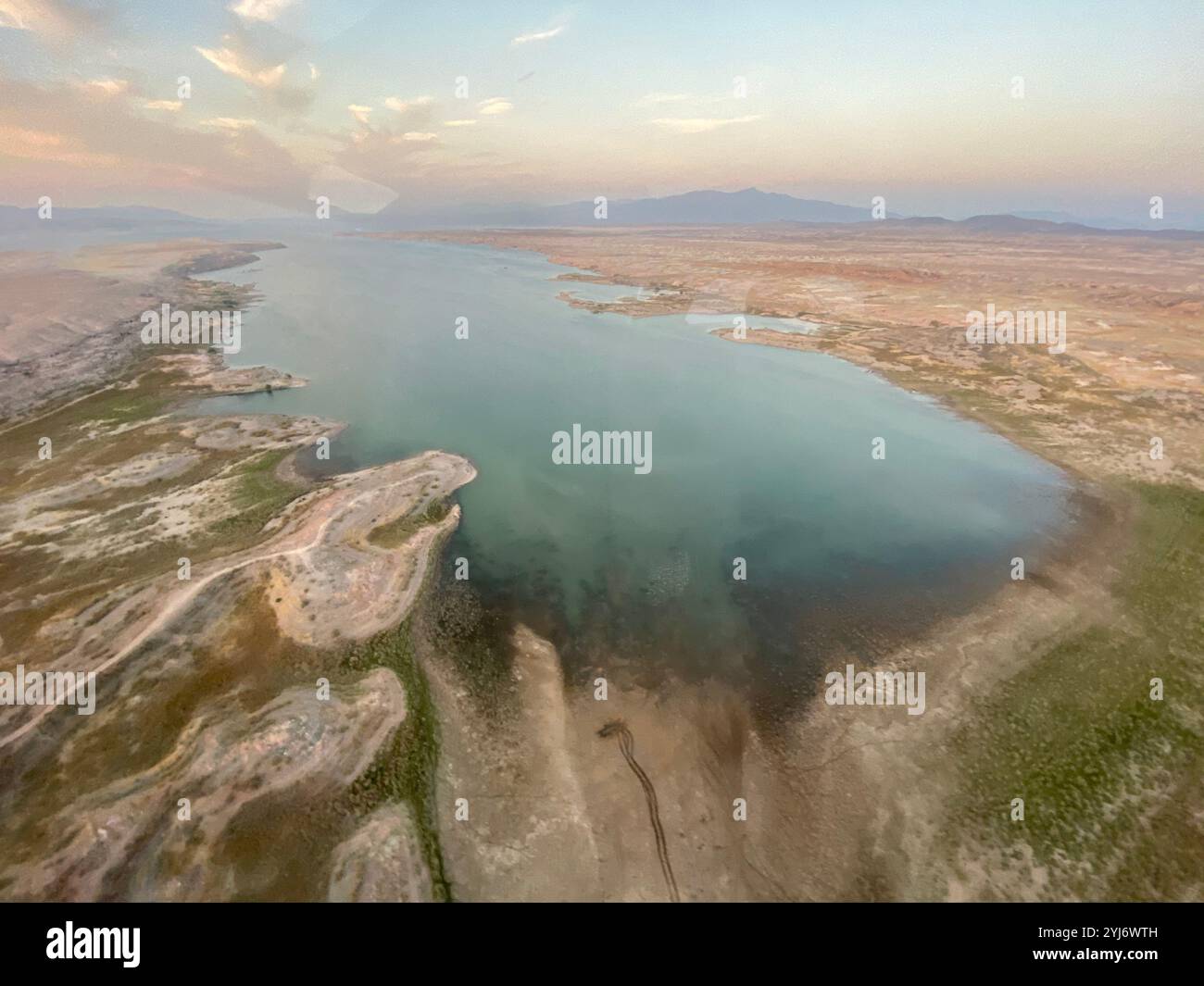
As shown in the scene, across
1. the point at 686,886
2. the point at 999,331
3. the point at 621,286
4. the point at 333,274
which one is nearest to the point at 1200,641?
the point at 686,886

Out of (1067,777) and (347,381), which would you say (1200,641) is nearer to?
(1067,777)

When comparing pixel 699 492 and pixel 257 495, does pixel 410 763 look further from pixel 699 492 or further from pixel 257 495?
pixel 699 492

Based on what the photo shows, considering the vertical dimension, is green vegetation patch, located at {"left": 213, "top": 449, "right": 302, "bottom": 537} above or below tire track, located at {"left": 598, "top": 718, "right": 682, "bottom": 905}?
above

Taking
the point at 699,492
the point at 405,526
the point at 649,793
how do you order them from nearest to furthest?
the point at 649,793
the point at 405,526
the point at 699,492

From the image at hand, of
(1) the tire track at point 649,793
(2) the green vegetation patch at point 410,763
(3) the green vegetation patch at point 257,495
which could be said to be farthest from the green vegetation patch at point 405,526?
(1) the tire track at point 649,793

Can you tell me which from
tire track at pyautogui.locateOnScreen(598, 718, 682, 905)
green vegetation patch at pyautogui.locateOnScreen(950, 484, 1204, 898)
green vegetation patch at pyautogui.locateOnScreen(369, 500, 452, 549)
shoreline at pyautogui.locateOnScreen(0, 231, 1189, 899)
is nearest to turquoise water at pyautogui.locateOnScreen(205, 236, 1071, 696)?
green vegetation patch at pyautogui.locateOnScreen(369, 500, 452, 549)

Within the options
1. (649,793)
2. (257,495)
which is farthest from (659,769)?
(257,495)

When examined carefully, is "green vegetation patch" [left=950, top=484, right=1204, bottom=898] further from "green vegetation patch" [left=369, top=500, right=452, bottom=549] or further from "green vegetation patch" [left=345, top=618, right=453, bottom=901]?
"green vegetation patch" [left=369, top=500, right=452, bottom=549]

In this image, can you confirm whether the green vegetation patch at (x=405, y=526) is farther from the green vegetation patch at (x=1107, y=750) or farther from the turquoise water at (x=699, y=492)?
the green vegetation patch at (x=1107, y=750)

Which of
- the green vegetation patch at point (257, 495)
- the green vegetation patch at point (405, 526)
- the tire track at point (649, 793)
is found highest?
the green vegetation patch at point (257, 495)
